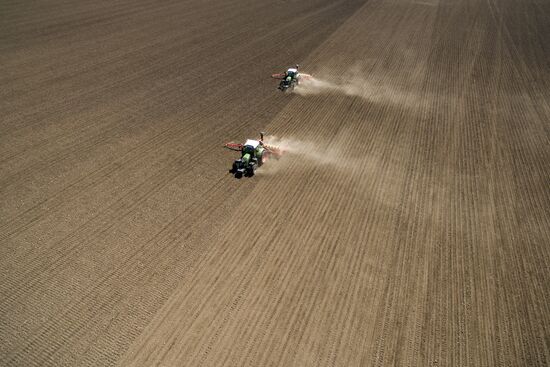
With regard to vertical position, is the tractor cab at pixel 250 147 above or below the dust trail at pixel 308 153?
above

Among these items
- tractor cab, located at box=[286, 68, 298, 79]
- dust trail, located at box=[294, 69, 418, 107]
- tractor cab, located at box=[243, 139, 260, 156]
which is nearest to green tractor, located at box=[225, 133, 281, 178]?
tractor cab, located at box=[243, 139, 260, 156]

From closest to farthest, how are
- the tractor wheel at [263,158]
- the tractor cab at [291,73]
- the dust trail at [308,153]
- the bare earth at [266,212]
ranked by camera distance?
1. the bare earth at [266,212]
2. the tractor wheel at [263,158]
3. the dust trail at [308,153]
4. the tractor cab at [291,73]

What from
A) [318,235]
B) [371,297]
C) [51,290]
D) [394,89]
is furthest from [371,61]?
[51,290]

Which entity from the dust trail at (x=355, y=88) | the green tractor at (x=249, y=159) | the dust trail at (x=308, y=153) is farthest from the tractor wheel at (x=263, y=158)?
the dust trail at (x=355, y=88)

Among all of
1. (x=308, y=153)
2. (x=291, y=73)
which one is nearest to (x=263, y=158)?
(x=308, y=153)

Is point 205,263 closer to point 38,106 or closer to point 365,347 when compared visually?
point 365,347

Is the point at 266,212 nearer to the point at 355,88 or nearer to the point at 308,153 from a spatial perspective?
the point at 308,153

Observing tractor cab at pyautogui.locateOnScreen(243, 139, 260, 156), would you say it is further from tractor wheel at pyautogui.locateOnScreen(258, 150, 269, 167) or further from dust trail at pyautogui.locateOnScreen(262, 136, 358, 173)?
dust trail at pyautogui.locateOnScreen(262, 136, 358, 173)

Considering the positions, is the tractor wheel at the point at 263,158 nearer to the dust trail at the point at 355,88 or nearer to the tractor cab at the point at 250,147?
the tractor cab at the point at 250,147
